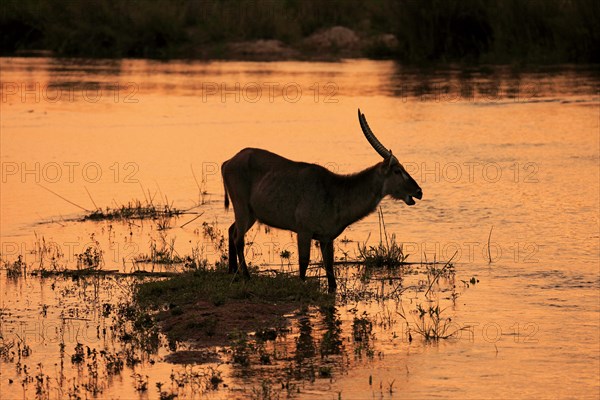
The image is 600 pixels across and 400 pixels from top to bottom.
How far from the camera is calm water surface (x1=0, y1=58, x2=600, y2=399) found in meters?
9.52

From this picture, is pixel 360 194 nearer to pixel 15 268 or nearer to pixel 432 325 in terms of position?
pixel 432 325

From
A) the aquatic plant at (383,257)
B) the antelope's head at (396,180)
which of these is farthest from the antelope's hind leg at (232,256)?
the antelope's head at (396,180)

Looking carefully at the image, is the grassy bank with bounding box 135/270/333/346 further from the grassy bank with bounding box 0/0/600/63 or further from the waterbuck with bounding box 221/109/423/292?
the grassy bank with bounding box 0/0/600/63

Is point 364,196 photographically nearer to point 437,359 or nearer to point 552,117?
point 437,359

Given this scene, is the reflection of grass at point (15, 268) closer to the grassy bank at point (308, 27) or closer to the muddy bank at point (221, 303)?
the muddy bank at point (221, 303)

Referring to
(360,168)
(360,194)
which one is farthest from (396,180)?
(360,168)

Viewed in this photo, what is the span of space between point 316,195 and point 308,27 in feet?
112

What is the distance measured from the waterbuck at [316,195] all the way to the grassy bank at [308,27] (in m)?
26.5

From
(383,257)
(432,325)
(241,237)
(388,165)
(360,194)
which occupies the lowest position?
(432,325)

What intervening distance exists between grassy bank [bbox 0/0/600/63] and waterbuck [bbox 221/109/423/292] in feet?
86.9

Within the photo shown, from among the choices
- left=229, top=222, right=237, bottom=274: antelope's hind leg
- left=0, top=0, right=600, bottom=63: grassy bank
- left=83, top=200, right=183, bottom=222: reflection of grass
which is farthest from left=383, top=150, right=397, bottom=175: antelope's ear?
left=0, top=0, right=600, bottom=63: grassy bank

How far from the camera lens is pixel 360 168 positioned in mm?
19141

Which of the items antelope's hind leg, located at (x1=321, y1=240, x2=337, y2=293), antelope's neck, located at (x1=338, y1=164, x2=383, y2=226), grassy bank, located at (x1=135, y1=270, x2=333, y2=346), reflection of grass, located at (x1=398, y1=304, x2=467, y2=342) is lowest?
reflection of grass, located at (x1=398, y1=304, x2=467, y2=342)

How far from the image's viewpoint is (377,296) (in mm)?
11461
